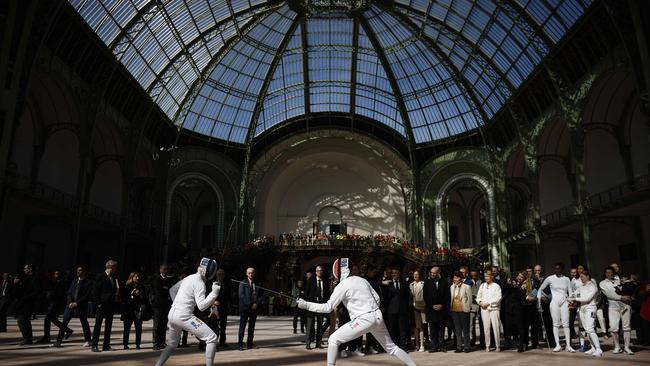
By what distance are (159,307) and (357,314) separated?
6259 millimetres

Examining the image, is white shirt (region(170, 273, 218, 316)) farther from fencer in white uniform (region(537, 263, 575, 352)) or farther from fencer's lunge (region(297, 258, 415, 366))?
fencer in white uniform (region(537, 263, 575, 352))

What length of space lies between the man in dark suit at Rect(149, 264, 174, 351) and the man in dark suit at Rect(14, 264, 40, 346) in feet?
10.7

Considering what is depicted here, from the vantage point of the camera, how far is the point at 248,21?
126ft

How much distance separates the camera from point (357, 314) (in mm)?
8305

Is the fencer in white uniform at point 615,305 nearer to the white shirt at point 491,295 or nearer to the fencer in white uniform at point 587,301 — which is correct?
the fencer in white uniform at point 587,301

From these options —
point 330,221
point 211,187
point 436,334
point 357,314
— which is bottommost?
point 436,334

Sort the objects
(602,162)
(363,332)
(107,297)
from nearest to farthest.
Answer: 1. (363,332)
2. (107,297)
3. (602,162)

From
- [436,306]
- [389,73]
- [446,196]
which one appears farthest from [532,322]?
[389,73]

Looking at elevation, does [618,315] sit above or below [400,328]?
above

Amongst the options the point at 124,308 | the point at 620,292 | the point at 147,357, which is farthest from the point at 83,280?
the point at 620,292

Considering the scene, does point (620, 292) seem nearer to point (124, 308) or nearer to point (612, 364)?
point (612, 364)

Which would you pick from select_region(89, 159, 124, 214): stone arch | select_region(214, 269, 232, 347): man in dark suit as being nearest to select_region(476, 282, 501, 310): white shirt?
select_region(214, 269, 232, 347): man in dark suit

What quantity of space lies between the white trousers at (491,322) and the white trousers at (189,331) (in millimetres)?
7943

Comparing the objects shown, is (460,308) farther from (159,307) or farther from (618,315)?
(159,307)
